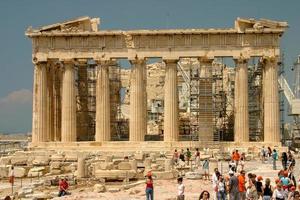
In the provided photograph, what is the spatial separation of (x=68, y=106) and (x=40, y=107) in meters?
2.39

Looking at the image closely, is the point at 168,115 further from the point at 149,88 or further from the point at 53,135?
the point at 149,88

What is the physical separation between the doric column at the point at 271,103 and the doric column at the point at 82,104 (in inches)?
631

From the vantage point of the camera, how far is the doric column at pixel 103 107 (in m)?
55.1

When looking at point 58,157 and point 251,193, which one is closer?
point 251,193

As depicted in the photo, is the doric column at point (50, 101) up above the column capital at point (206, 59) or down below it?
below

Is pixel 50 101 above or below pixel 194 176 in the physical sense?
above

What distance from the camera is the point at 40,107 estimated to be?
55.8 meters

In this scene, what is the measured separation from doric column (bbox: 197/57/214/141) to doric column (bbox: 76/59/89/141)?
35.9 feet

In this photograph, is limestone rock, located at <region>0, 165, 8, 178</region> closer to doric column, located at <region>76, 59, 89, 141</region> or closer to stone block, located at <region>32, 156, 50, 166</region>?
stone block, located at <region>32, 156, 50, 166</region>

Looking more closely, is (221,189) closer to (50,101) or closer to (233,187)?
(233,187)

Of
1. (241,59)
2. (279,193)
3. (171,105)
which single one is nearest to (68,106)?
(171,105)

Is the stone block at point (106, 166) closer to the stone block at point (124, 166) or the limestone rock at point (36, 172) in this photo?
the stone block at point (124, 166)

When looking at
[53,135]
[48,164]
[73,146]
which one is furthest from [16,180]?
[53,135]

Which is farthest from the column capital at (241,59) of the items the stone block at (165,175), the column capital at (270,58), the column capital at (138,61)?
the stone block at (165,175)
